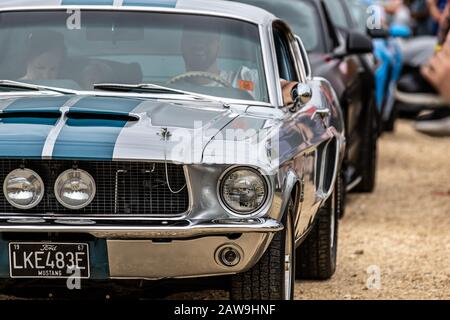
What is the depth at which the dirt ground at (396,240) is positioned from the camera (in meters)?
8.02

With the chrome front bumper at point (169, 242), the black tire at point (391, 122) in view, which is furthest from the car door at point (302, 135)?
the black tire at point (391, 122)

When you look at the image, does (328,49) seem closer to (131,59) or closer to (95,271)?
(131,59)

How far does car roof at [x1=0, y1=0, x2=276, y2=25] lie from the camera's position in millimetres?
7492

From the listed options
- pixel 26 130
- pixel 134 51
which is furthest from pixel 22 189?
pixel 134 51

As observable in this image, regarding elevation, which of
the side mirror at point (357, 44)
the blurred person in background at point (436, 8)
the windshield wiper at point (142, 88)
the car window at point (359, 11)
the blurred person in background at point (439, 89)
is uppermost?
the blurred person in background at point (439, 89)

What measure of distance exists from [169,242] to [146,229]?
4.8 inches

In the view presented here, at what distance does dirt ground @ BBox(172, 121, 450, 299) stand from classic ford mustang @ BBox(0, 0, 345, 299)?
90cm

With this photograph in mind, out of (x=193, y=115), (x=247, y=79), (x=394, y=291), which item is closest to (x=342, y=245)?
(x=394, y=291)

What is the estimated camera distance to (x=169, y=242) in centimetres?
605

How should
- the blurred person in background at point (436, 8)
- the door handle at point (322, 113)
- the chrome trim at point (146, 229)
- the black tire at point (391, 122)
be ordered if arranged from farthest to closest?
the blurred person in background at point (436, 8) < the black tire at point (391, 122) < the door handle at point (322, 113) < the chrome trim at point (146, 229)

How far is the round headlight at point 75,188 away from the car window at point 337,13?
7.61m

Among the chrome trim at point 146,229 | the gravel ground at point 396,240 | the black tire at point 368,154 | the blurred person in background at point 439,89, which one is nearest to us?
the blurred person in background at point 439,89

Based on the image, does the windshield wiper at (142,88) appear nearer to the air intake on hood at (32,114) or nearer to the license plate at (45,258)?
the air intake on hood at (32,114)

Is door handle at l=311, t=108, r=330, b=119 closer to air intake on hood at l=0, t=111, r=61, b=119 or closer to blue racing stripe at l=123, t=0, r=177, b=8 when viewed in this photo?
blue racing stripe at l=123, t=0, r=177, b=8
